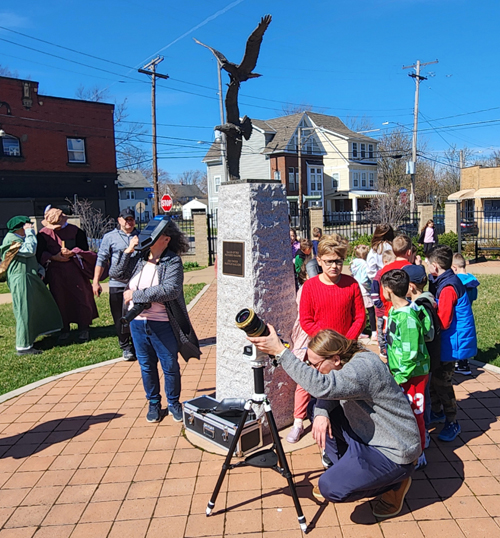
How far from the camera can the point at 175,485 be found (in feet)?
11.2

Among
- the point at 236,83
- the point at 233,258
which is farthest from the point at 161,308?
the point at 236,83

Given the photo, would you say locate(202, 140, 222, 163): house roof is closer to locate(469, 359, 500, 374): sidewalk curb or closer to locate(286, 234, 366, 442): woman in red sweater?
locate(469, 359, 500, 374): sidewalk curb

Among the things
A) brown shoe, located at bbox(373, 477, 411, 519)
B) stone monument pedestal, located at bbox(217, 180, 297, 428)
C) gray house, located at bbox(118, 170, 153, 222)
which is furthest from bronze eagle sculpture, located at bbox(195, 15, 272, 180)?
gray house, located at bbox(118, 170, 153, 222)

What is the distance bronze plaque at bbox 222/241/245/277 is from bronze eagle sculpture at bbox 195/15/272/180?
59.6 inches

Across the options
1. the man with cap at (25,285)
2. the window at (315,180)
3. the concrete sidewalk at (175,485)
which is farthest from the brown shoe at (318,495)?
the window at (315,180)

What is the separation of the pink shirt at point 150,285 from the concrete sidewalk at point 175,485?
107cm

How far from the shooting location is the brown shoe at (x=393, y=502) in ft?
9.61

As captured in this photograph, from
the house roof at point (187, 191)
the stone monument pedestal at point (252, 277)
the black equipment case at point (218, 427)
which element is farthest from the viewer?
the house roof at point (187, 191)

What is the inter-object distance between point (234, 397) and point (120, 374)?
2282 millimetres

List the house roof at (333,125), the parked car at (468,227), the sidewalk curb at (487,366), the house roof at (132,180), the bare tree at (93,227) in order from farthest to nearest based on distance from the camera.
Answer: the house roof at (132,180) → the house roof at (333,125) → the bare tree at (93,227) → the parked car at (468,227) → the sidewalk curb at (487,366)

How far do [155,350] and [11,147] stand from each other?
82.3 ft

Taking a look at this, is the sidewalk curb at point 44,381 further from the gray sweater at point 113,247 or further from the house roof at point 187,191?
the house roof at point 187,191

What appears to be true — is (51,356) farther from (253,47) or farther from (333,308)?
(253,47)

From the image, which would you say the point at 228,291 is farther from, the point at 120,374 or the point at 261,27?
the point at 261,27
